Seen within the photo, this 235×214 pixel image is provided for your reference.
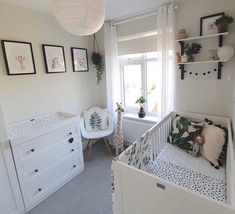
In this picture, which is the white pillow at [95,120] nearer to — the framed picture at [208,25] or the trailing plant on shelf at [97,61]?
the trailing plant on shelf at [97,61]

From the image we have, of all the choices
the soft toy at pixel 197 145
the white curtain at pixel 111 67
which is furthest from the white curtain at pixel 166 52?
the white curtain at pixel 111 67

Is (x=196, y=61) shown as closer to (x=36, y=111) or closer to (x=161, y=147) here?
(x=161, y=147)

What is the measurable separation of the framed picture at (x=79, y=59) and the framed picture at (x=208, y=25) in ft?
5.98

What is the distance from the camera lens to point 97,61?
2934mm

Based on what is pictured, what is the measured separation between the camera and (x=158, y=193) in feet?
3.47

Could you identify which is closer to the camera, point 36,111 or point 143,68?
point 36,111

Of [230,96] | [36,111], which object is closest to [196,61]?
[230,96]

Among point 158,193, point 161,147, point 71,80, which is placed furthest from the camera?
point 71,80

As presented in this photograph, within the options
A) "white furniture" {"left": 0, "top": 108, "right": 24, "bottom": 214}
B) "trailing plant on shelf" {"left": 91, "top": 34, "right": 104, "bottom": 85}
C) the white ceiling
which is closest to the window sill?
"trailing plant on shelf" {"left": 91, "top": 34, "right": 104, "bottom": 85}

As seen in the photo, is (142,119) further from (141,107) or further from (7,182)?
(7,182)

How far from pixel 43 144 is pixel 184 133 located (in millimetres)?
1691

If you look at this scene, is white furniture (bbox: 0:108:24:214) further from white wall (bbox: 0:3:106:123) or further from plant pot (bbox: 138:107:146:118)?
plant pot (bbox: 138:107:146:118)

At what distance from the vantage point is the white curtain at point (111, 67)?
276 centimetres

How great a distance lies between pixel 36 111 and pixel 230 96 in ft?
8.29
